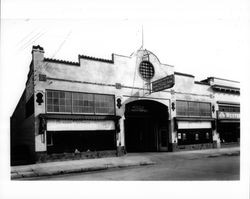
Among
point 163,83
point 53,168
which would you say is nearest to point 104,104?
point 163,83

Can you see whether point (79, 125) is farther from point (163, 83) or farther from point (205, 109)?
point (205, 109)

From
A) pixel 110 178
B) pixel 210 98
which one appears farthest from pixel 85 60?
pixel 210 98

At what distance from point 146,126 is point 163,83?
253 inches

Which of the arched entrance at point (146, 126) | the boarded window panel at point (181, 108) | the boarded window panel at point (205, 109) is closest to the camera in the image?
the arched entrance at point (146, 126)

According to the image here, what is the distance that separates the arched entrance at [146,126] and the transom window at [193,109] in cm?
159

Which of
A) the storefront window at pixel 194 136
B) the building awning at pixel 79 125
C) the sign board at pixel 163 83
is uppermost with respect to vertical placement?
the sign board at pixel 163 83

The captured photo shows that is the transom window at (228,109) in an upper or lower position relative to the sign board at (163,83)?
lower

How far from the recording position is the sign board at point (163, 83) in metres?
17.3

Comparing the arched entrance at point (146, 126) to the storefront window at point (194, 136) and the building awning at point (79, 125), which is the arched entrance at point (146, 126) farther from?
the building awning at point (79, 125)

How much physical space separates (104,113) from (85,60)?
3.95 metres

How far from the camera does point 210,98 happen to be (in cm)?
2409

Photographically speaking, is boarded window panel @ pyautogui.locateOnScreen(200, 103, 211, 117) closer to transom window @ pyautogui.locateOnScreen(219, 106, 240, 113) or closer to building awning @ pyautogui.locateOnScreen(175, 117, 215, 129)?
building awning @ pyautogui.locateOnScreen(175, 117, 215, 129)

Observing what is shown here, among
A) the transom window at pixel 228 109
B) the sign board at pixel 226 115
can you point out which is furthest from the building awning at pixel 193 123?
the transom window at pixel 228 109

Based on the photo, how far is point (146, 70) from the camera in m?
20.1
